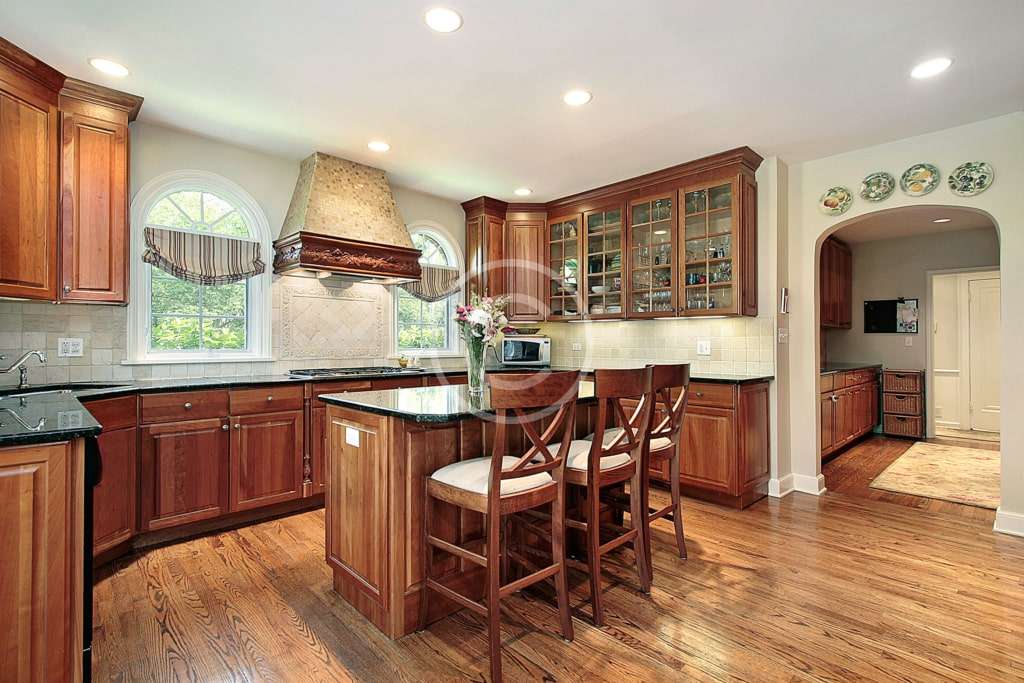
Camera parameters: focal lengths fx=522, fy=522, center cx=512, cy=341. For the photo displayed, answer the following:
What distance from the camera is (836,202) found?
3953mm

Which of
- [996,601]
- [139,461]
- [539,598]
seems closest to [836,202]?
[996,601]

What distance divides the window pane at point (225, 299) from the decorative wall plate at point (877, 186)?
468cm

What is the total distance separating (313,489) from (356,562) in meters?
1.53

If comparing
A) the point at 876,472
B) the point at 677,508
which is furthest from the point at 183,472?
the point at 876,472

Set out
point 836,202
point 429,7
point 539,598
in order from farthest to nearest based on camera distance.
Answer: point 836,202
point 539,598
point 429,7

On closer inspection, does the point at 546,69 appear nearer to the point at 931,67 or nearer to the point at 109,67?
the point at 931,67

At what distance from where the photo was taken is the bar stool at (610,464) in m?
2.16

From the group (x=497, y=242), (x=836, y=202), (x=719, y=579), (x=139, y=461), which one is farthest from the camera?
(x=497, y=242)

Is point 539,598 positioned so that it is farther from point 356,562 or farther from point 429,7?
point 429,7

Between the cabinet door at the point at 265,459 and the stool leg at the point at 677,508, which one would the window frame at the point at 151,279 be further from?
the stool leg at the point at 677,508

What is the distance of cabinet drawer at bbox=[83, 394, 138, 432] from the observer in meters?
2.63

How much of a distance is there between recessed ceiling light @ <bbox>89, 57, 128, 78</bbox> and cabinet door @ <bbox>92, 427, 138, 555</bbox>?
1916 mm

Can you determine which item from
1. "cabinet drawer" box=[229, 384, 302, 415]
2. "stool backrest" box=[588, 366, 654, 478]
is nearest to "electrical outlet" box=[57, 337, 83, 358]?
"cabinet drawer" box=[229, 384, 302, 415]

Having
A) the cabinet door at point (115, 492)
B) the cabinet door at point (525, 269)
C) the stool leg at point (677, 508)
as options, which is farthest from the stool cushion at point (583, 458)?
the cabinet door at point (525, 269)
